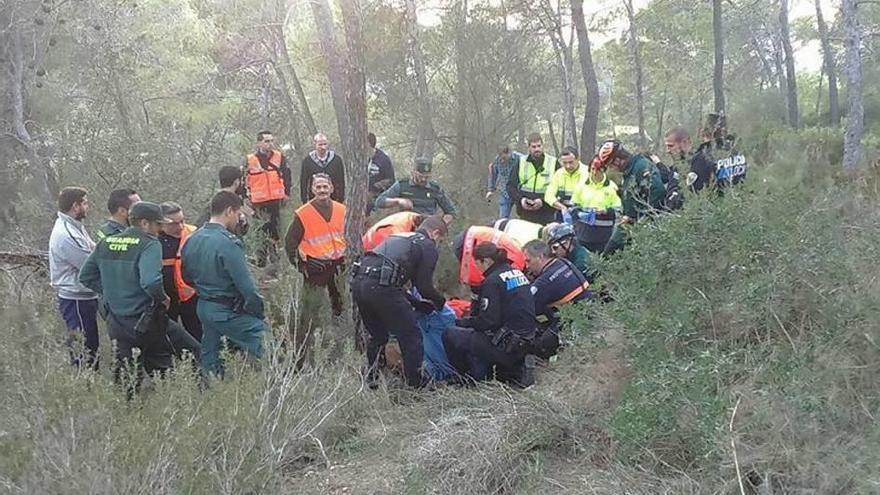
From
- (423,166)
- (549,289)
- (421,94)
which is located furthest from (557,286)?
(421,94)

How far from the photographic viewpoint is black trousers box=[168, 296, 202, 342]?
18.9 feet

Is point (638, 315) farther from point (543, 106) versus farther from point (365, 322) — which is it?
point (543, 106)

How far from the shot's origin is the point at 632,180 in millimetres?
6043

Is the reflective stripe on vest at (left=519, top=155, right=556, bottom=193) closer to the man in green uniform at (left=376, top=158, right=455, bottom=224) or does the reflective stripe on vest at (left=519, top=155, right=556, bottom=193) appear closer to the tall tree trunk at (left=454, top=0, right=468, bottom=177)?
the man in green uniform at (left=376, top=158, right=455, bottom=224)

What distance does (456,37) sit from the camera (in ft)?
50.1

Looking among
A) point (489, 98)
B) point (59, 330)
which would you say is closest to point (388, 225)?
point (59, 330)

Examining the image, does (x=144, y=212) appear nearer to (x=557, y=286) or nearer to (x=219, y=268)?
(x=219, y=268)

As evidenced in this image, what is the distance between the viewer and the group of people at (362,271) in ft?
16.2

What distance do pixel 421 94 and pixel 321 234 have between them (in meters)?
9.02

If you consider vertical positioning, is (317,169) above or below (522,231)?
above

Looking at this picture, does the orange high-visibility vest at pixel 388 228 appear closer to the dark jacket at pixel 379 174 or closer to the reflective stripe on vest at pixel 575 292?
the reflective stripe on vest at pixel 575 292

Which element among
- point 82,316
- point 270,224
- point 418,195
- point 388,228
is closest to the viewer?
point 82,316

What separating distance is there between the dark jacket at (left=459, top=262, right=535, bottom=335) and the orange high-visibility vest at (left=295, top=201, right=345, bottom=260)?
1488mm

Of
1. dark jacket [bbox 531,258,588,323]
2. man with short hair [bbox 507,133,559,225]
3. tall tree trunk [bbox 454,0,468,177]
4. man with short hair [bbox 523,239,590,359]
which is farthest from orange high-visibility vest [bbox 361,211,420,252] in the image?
tall tree trunk [bbox 454,0,468,177]
